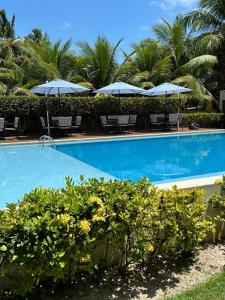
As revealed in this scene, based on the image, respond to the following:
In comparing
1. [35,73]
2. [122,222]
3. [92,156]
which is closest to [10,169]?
[92,156]

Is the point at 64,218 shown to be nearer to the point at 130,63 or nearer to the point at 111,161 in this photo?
the point at 111,161

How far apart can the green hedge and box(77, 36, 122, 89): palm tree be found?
4.42 m

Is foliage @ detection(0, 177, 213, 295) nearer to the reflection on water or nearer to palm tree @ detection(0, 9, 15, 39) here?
the reflection on water

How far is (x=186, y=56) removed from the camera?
87.5ft

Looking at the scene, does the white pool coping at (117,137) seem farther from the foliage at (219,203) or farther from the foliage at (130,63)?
the foliage at (219,203)

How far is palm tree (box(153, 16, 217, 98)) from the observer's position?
23.7m

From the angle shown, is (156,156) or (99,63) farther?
(99,63)

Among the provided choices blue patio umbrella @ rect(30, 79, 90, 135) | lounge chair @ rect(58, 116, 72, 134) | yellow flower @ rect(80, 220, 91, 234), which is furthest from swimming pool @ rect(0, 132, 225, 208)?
yellow flower @ rect(80, 220, 91, 234)

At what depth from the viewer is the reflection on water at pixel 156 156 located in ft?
37.0

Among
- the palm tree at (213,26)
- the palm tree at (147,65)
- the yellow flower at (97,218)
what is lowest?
the yellow flower at (97,218)

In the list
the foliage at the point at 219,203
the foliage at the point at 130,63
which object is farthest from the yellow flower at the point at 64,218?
the foliage at the point at 130,63

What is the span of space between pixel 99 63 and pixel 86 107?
225 inches

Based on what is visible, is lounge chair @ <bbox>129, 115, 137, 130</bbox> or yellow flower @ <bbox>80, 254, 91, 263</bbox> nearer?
yellow flower @ <bbox>80, 254, 91, 263</bbox>

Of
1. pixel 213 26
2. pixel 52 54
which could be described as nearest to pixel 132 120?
pixel 52 54
